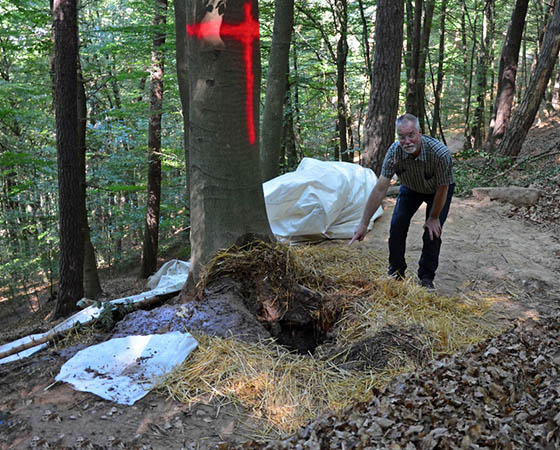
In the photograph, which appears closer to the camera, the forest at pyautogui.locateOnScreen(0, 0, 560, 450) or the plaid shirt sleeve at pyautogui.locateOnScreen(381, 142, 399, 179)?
the forest at pyautogui.locateOnScreen(0, 0, 560, 450)

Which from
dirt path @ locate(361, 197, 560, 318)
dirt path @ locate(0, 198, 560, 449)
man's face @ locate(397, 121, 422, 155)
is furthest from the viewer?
dirt path @ locate(361, 197, 560, 318)

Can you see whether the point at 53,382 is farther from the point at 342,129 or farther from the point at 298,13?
the point at 298,13

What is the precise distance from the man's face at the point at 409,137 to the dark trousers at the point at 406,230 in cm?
58

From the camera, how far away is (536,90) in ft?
30.9

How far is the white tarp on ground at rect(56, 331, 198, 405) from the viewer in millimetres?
2826

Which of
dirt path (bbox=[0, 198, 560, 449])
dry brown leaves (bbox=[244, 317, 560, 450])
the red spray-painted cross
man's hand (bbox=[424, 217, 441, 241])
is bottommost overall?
dirt path (bbox=[0, 198, 560, 449])

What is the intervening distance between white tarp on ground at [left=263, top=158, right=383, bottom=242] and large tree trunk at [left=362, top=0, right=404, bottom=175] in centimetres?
189

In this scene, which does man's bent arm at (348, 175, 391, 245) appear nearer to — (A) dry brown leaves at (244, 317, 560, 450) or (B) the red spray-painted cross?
(B) the red spray-painted cross

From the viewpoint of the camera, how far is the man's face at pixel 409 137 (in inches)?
151

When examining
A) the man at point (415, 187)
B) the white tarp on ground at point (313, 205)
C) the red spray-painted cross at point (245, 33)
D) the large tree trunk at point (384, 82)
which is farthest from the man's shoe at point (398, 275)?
the large tree trunk at point (384, 82)

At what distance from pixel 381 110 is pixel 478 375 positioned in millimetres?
6051

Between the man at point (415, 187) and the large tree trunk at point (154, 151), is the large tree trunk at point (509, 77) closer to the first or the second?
the man at point (415, 187)

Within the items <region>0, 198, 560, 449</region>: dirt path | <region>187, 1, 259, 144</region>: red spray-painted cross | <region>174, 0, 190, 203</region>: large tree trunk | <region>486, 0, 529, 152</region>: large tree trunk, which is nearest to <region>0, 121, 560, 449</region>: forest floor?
<region>0, 198, 560, 449</region>: dirt path

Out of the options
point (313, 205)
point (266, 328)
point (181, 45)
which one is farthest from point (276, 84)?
point (266, 328)
